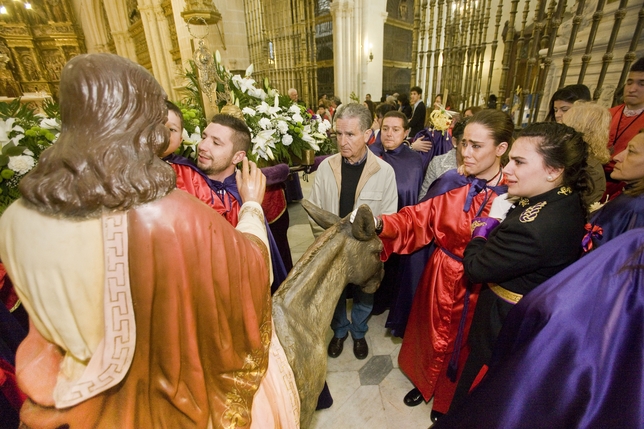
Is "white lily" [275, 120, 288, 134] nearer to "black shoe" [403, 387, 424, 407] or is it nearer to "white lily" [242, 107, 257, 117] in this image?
"white lily" [242, 107, 257, 117]

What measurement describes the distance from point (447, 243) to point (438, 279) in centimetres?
27

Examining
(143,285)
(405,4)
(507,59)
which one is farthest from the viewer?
(405,4)

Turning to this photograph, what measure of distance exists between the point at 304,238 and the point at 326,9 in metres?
10.5

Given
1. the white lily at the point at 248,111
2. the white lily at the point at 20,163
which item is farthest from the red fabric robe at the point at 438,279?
the white lily at the point at 20,163

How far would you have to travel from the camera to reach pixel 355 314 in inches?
99.1

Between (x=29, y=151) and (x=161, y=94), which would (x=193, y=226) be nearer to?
(x=161, y=94)

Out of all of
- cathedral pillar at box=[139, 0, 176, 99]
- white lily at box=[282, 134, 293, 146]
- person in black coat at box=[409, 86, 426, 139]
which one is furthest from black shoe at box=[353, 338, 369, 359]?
cathedral pillar at box=[139, 0, 176, 99]

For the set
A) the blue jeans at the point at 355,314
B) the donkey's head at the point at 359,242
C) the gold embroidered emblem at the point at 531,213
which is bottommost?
the blue jeans at the point at 355,314

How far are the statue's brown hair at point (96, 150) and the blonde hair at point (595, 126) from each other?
8.53 feet

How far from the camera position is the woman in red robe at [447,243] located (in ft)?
6.05

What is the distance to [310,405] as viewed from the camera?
1.23 metres

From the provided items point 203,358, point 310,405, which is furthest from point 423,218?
point 203,358

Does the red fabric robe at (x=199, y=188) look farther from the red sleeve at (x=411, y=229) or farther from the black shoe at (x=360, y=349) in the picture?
the black shoe at (x=360, y=349)

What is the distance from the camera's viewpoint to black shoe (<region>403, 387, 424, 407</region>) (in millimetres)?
2184
